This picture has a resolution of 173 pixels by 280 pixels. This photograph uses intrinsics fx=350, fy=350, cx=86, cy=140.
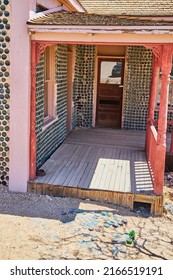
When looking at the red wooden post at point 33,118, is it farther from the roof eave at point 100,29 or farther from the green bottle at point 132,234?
the green bottle at point 132,234

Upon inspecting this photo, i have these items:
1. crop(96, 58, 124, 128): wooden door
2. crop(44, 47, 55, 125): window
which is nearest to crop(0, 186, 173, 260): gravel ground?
crop(44, 47, 55, 125): window

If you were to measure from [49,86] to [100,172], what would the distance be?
2456 millimetres

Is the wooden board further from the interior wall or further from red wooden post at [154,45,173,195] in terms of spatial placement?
the interior wall

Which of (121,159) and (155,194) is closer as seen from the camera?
(155,194)

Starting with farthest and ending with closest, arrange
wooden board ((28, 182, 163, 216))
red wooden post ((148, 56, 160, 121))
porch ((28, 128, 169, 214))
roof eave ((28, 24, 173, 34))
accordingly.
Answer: red wooden post ((148, 56, 160, 121)), porch ((28, 128, 169, 214)), wooden board ((28, 182, 163, 216)), roof eave ((28, 24, 173, 34))

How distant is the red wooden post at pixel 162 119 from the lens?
231 inches

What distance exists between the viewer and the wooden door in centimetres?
1149

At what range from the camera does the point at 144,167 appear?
7.82 meters

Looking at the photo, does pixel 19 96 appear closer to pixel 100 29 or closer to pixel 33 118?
pixel 33 118

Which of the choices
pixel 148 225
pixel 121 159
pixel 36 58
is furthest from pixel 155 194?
pixel 36 58

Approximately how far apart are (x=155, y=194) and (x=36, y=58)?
10.6 ft

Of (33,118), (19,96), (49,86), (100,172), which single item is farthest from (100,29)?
(100,172)

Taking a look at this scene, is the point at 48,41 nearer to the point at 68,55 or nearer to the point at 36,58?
the point at 36,58

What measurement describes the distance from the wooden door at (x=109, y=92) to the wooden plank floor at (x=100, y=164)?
3.71ft
